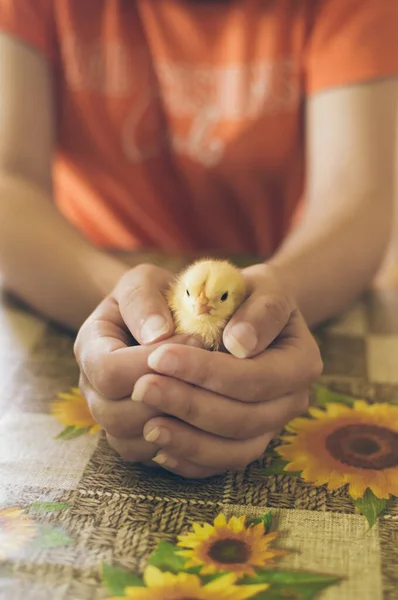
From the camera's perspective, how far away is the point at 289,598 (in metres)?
0.39

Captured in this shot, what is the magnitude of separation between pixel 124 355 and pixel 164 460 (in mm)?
83

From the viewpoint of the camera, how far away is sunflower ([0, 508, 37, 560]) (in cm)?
42

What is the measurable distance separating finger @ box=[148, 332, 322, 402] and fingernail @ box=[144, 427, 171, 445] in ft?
0.13

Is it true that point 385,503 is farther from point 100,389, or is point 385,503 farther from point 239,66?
point 239,66

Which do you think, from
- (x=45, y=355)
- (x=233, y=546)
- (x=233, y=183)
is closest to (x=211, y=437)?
(x=233, y=546)

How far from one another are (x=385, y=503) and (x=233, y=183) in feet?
2.16

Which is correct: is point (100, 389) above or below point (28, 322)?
below

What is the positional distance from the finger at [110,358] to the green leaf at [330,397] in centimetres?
17

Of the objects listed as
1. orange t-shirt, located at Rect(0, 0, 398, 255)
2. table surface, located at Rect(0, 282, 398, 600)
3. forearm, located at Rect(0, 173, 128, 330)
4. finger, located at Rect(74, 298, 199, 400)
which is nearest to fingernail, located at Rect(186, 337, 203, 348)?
finger, located at Rect(74, 298, 199, 400)

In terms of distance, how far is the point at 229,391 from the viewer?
1.57 feet

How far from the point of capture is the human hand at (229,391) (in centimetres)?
47

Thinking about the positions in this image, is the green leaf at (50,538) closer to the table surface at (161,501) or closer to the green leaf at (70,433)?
the table surface at (161,501)

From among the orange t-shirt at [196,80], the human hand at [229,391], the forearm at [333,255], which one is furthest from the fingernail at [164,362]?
the orange t-shirt at [196,80]

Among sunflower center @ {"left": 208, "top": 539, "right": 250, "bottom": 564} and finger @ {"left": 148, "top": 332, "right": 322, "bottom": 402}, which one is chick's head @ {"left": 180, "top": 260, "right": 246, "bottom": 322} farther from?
sunflower center @ {"left": 208, "top": 539, "right": 250, "bottom": 564}
